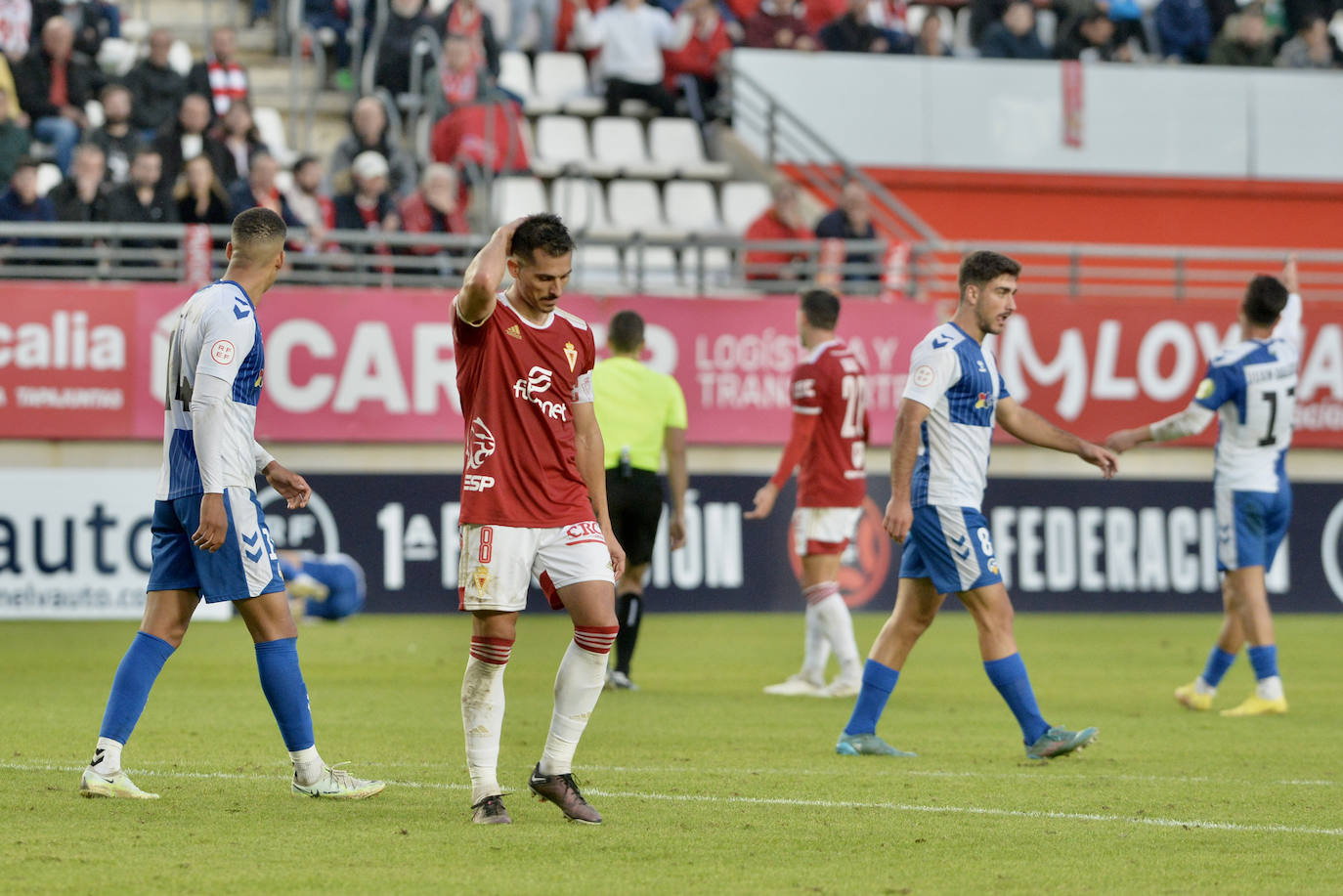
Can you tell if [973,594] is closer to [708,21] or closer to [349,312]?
Answer: [349,312]

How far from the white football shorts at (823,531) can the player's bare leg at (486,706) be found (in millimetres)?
5478

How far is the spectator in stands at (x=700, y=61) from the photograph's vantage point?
2427cm

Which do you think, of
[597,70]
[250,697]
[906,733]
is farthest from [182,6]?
[906,733]

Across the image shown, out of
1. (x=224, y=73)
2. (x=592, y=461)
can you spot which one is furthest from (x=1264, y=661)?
(x=224, y=73)

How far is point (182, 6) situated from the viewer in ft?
80.2

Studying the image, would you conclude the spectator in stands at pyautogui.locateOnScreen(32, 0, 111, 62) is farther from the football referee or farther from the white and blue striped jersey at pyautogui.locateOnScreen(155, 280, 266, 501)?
the white and blue striped jersey at pyautogui.locateOnScreen(155, 280, 266, 501)

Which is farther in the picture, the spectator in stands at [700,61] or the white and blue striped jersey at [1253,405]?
the spectator in stands at [700,61]

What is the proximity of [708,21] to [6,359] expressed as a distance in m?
10.3

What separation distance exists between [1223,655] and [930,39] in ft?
49.2

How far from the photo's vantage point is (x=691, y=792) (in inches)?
308

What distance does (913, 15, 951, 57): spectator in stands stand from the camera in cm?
2498

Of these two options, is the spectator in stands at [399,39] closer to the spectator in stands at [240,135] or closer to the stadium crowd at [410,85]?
the stadium crowd at [410,85]

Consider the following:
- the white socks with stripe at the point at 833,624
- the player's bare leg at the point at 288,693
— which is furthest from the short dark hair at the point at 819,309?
the player's bare leg at the point at 288,693

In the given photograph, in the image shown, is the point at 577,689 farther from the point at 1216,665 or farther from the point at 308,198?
the point at 308,198
